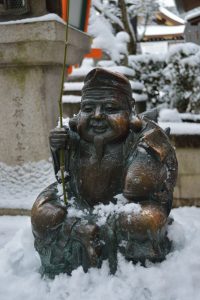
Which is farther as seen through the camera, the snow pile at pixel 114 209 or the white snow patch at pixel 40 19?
the white snow patch at pixel 40 19

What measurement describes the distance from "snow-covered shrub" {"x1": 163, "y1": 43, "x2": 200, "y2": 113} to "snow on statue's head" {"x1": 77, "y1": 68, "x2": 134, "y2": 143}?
424cm

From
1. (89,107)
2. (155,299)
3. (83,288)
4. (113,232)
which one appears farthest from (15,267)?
(89,107)

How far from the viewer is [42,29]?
3596 mm

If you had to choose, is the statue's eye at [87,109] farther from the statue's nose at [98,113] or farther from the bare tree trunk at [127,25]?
the bare tree trunk at [127,25]

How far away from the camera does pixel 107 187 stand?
215 cm

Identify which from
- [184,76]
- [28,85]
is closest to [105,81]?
[28,85]

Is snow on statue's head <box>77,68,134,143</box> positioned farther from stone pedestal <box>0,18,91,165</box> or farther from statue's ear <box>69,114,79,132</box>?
stone pedestal <box>0,18,91,165</box>

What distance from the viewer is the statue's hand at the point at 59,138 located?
2.09 m

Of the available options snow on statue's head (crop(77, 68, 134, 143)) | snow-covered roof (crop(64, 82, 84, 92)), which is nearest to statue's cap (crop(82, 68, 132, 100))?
snow on statue's head (crop(77, 68, 134, 143))

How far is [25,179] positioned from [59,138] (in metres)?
2.01

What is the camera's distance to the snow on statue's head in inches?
82.3

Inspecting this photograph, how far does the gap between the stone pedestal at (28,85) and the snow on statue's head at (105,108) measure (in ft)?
5.51

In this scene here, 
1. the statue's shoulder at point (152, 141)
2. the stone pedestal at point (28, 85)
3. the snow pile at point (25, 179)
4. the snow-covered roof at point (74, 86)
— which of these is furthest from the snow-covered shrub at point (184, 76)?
the statue's shoulder at point (152, 141)

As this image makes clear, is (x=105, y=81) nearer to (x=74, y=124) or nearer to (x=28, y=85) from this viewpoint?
(x=74, y=124)
